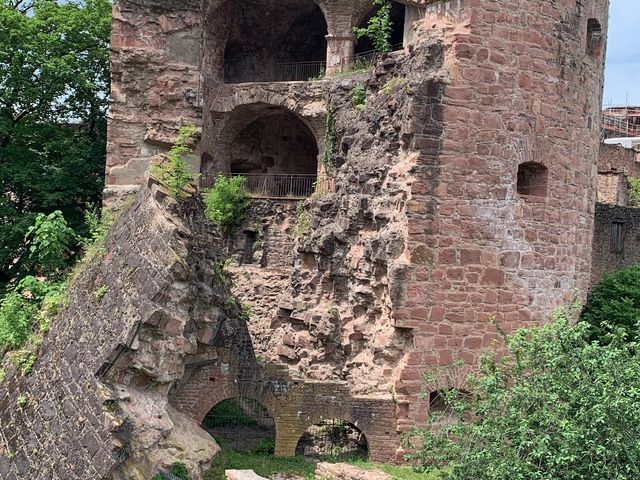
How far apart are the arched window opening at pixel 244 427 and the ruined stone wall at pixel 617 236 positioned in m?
12.5

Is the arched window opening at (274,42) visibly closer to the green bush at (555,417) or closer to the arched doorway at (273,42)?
the arched doorway at (273,42)

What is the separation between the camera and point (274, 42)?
63.8ft

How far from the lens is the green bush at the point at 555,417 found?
23.6 ft

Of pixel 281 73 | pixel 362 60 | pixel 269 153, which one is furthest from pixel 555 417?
pixel 281 73

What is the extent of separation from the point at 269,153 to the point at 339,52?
3644 mm

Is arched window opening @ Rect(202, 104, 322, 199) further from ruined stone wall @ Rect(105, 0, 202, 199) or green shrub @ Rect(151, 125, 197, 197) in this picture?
green shrub @ Rect(151, 125, 197, 197)

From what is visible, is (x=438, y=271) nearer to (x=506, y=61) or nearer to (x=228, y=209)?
(x=506, y=61)

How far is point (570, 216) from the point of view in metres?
12.3

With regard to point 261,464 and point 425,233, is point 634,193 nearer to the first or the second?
point 425,233

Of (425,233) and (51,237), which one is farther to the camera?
(425,233)

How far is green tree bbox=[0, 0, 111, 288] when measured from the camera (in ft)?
57.9

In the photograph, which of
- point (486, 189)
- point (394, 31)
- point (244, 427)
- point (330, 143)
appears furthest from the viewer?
point (394, 31)

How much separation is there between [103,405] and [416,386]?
4878 millimetres

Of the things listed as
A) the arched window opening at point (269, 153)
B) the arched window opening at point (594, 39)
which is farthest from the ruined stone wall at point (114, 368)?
the arched window opening at point (594, 39)
